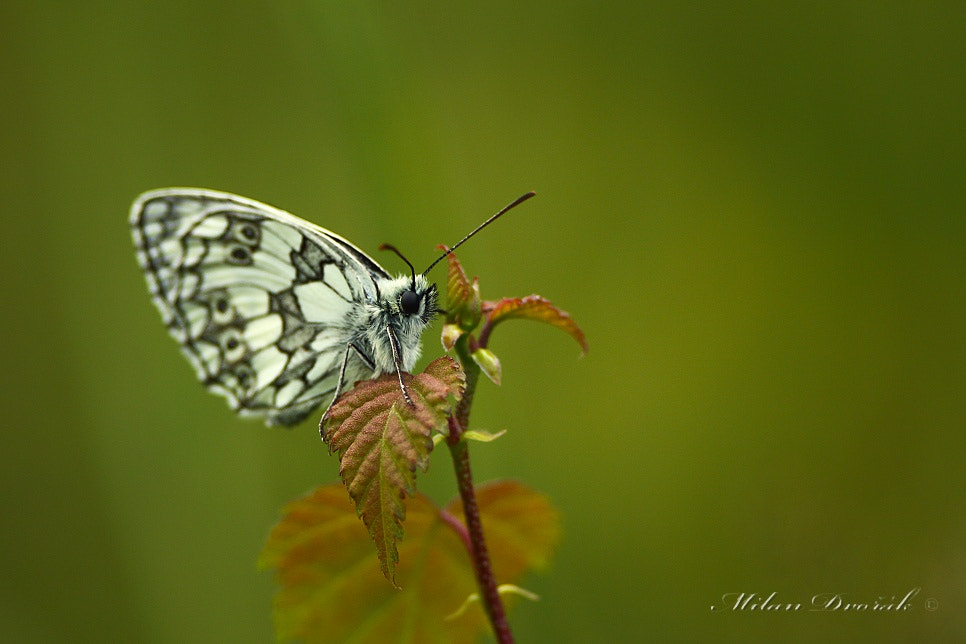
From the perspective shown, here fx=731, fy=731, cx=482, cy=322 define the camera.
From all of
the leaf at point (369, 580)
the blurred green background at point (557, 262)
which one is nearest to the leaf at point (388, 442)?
the leaf at point (369, 580)

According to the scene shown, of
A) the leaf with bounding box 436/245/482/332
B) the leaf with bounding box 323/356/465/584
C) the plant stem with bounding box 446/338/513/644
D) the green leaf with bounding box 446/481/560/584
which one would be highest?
the leaf with bounding box 436/245/482/332

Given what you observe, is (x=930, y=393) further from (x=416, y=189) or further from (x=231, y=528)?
(x=231, y=528)

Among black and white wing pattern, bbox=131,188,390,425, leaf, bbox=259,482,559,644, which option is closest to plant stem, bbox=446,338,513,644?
leaf, bbox=259,482,559,644

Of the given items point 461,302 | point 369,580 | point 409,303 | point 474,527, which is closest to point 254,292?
point 409,303

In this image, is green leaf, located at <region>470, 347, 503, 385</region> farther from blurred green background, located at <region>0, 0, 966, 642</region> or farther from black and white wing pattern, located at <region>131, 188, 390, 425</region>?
blurred green background, located at <region>0, 0, 966, 642</region>

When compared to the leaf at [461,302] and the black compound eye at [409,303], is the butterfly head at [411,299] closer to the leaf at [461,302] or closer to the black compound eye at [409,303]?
the black compound eye at [409,303]

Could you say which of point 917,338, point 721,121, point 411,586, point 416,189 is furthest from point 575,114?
point 411,586
